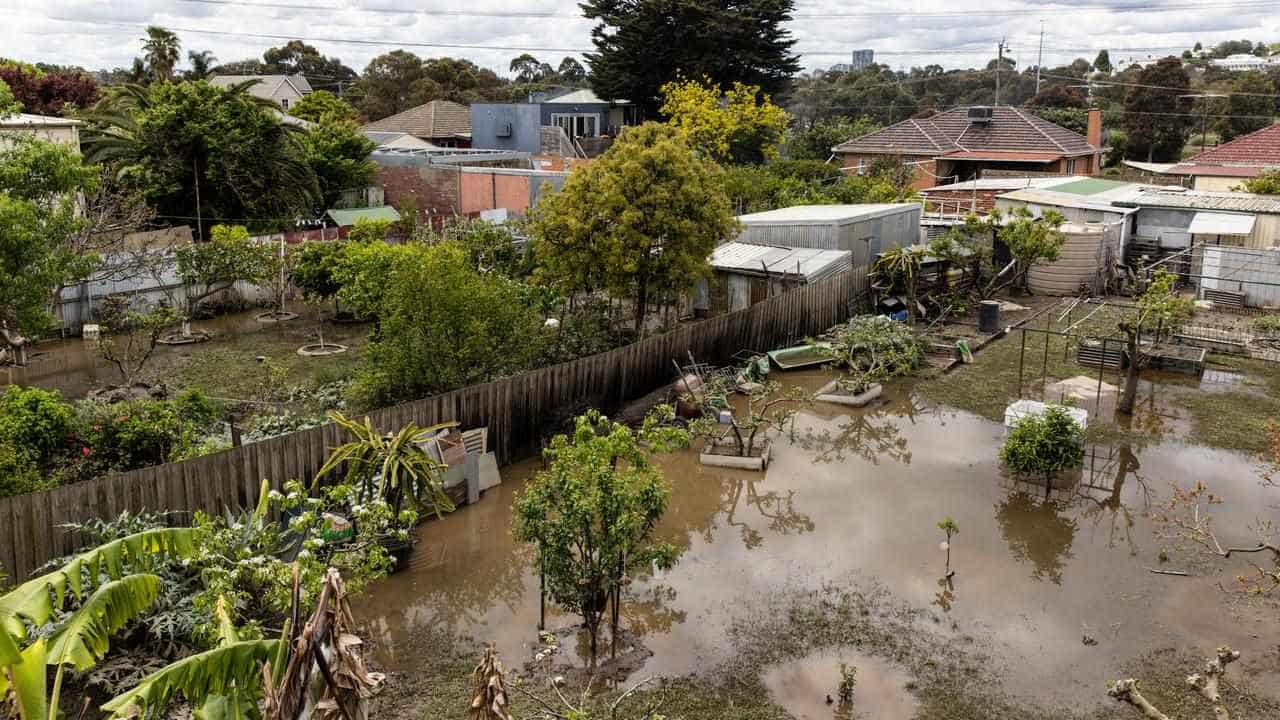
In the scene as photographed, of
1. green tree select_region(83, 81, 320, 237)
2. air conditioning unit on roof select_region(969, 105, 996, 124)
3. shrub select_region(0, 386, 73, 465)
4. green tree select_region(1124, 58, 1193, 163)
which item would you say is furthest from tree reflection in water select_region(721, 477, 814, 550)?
green tree select_region(1124, 58, 1193, 163)

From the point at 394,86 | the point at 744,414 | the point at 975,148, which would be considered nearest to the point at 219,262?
the point at 744,414

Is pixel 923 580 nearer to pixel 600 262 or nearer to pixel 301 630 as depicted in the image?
pixel 301 630

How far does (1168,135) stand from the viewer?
186 feet

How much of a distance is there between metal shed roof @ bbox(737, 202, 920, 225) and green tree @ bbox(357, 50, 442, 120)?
5212 cm

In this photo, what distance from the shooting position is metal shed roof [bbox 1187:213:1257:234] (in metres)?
25.4

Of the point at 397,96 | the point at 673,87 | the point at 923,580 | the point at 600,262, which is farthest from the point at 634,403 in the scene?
the point at 397,96

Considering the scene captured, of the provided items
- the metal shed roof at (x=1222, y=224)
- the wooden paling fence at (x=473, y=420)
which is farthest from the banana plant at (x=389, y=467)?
the metal shed roof at (x=1222, y=224)

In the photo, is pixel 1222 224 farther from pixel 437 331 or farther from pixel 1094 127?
pixel 1094 127

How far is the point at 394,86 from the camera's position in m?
76.4

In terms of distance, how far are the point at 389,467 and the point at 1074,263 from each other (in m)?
21.1

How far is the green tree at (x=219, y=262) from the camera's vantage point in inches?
887

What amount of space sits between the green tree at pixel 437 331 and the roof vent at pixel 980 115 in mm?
33405

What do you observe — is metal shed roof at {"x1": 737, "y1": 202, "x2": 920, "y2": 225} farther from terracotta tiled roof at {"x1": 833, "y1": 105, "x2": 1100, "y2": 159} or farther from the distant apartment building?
the distant apartment building

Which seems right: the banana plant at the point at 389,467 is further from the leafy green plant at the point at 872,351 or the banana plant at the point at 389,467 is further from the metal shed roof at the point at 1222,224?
the metal shed roof at the point at 1222,224
